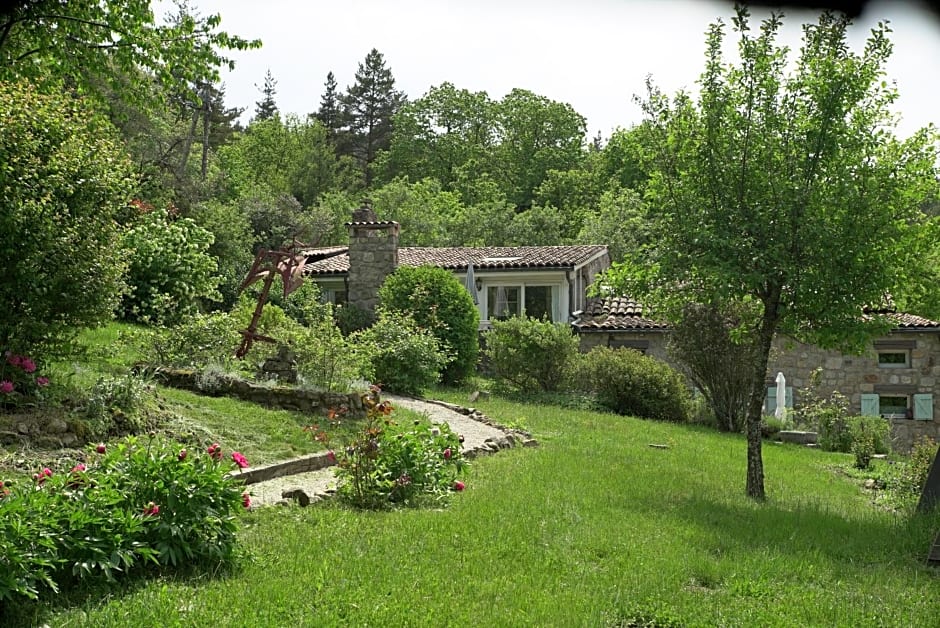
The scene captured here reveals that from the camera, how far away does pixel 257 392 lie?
12672 millimetres

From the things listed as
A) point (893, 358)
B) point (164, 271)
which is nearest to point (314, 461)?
point (164, 271)

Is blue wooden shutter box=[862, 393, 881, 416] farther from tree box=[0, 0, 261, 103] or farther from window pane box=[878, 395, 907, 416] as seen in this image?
tree box=[0, 0, 261, 103]

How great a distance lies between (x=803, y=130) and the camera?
9.88 m

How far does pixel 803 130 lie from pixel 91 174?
26.5ft

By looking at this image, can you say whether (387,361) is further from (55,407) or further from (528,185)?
(528,185)

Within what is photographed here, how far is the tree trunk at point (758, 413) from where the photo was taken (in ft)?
34.1

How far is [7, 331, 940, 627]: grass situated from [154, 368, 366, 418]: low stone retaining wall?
1.31 m

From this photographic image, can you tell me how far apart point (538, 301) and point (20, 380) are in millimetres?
20102

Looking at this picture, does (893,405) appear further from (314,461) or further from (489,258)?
(314,461)

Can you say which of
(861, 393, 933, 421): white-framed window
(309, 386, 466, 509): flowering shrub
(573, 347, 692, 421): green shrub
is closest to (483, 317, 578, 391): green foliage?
(573, 347, 692, 421): green shrub

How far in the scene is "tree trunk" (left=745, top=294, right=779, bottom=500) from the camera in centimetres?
1040

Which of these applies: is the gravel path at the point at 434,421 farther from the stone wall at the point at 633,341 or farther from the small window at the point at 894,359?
the small window at the point at 894,359

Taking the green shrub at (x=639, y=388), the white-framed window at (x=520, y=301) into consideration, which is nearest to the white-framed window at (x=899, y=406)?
the green shrub at (x=639, y=388)

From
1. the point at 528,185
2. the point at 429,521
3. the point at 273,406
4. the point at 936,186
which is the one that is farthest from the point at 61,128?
the point at 528,185
